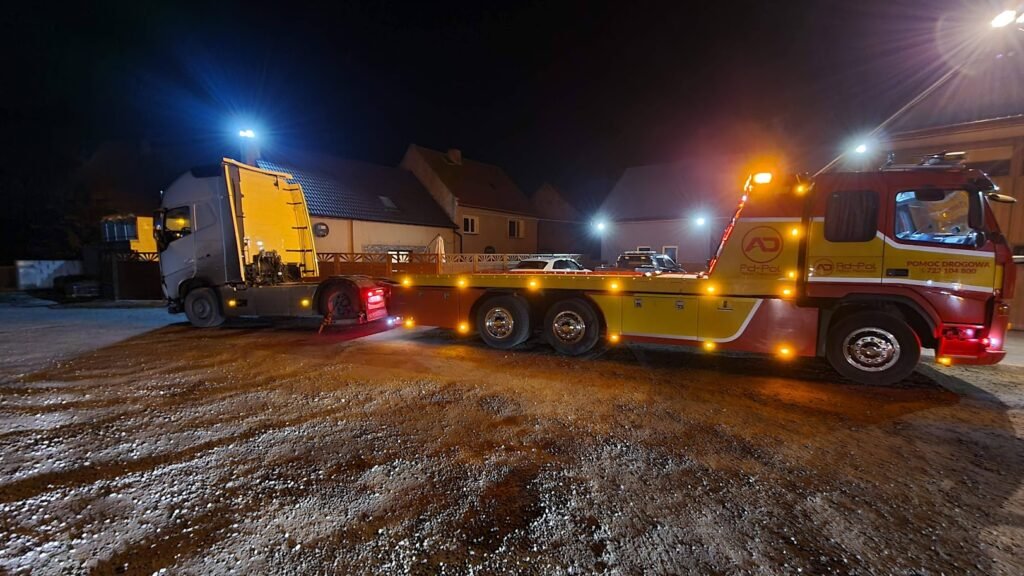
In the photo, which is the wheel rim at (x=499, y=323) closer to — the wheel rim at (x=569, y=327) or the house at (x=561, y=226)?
the wheel rim at (x=569, y=327)

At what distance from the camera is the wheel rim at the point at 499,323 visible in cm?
770

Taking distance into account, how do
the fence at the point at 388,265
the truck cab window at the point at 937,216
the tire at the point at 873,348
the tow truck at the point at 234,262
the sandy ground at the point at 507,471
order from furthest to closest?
1. the fence at the point at 388,265
2. the tow truck at the point at 234,262
3. the tire at the point at 873,348
4. the truck cab window at the point at 937,216
5. the sandy ground at the point at 507,471

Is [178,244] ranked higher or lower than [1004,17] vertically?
lower

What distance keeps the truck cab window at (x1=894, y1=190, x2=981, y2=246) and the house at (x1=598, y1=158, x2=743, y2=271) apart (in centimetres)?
1791

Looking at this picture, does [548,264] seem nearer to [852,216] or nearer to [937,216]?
[852,216]

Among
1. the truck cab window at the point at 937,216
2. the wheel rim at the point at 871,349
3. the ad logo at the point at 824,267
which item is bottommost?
Result: the wheel rim at the point at 871,349

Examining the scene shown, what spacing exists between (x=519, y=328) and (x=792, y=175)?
15.1 ft

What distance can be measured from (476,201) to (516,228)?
185 inches

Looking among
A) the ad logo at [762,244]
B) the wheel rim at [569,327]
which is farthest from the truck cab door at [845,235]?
the wheel rim at [569,327]

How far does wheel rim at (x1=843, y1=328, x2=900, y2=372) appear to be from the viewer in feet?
18.2

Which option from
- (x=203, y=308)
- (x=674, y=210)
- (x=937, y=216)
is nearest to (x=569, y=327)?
(x=937, y=216)

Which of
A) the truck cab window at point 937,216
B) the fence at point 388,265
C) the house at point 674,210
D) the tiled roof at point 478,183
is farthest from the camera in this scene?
the tiled roof at point 478,183

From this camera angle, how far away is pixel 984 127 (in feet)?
33.6

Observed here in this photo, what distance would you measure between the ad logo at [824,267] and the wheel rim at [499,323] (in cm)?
450
